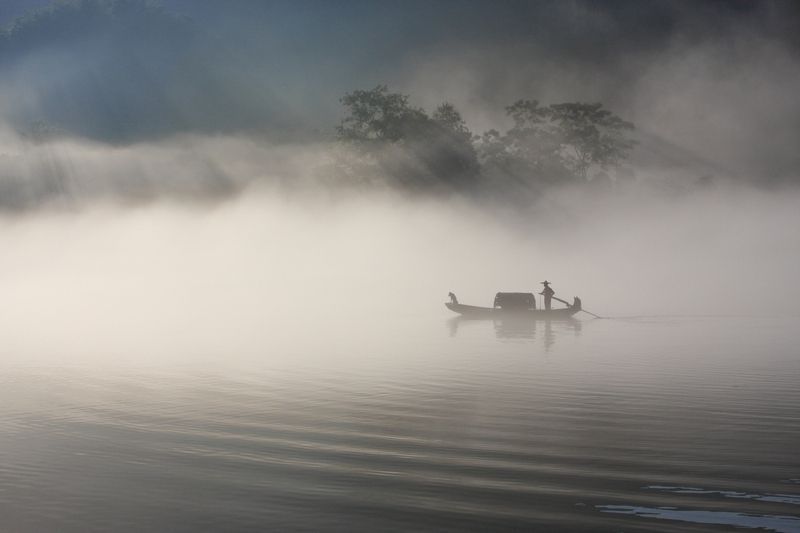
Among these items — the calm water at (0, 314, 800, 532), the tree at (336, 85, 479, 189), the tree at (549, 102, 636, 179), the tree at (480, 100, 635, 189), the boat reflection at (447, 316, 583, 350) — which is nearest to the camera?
the calm water at (0, 314, 800, 532)

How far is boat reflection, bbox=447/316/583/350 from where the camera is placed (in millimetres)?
52219

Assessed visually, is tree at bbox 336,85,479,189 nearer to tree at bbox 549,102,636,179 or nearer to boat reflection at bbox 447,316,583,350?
tree at bbox 549,102,636,179

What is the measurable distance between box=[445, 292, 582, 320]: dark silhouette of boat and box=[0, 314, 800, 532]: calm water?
120 feet

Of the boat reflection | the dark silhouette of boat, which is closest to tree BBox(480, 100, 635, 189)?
the boat reflection

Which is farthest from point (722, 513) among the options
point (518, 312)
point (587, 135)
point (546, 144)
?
point (587, 135)

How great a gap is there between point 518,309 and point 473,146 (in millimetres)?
59260

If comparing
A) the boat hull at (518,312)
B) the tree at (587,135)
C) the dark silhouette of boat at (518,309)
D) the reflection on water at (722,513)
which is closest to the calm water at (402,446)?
the reflection on water at (722,513)

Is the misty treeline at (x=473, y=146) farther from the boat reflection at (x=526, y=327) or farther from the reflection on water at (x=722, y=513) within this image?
the reflection on water at (x=722, y=513)

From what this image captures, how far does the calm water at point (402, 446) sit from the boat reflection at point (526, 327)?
670 inches

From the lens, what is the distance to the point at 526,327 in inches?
2510

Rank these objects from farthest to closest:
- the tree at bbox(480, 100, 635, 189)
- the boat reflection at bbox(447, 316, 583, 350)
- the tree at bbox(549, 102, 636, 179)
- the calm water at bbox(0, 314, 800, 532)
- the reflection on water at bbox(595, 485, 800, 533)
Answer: the tree at bbox(549, 102, 636, 179) → the tree at bbox(480, 100, 635, 189) → the boat reflection at bbox(447, 316, 583, 350) → the calm water at bbox(0, 314, 800, 532) → the reflection on water at bbox(595, 485, 800, 533)

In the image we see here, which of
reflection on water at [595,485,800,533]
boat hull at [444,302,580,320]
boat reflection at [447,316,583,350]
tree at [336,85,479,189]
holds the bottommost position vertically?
reflection on water at [595,485,800,533]

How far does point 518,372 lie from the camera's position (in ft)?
103

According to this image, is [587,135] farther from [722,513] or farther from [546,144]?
[722,513]
